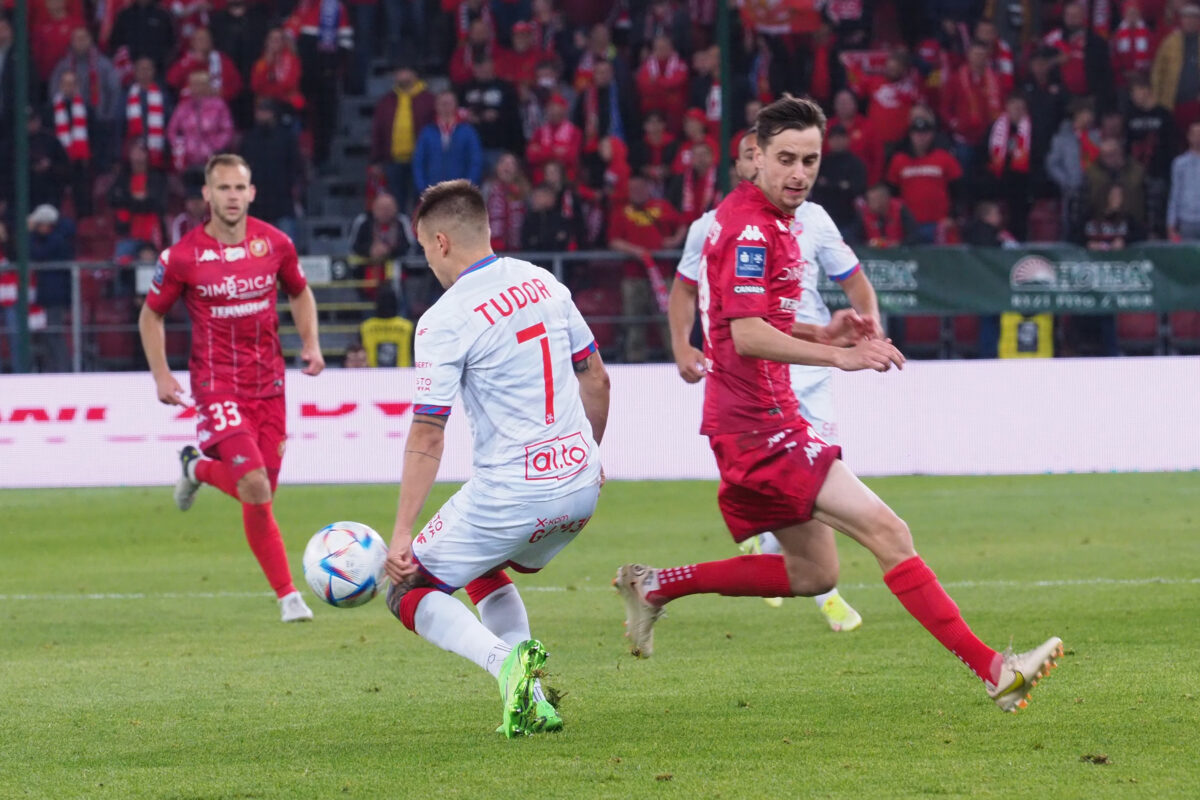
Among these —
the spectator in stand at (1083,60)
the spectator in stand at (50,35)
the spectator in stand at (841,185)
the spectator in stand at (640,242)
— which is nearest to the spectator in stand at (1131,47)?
the spectator in stand at (1083,60)

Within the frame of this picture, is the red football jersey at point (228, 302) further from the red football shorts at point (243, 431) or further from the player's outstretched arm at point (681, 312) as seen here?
the player's outstretched arm at point (681, 312)

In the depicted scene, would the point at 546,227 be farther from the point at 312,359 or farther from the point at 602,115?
the point at 312,359

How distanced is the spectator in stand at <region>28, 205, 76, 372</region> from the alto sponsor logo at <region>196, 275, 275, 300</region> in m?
8.23

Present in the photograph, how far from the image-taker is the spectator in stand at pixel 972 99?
62.6 ft

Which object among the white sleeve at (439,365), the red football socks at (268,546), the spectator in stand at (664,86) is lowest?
the red football socks at (268,546)

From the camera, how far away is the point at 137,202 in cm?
1877

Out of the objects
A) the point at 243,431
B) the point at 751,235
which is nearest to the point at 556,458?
the point at 751,235

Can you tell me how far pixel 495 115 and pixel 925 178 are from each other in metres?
4.77

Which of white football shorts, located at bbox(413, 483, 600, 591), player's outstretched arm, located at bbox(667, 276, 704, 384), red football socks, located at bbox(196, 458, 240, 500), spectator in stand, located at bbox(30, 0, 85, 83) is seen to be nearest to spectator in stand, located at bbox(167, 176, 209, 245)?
spectator in stand, located at bbox(30, 0, 85, 83)

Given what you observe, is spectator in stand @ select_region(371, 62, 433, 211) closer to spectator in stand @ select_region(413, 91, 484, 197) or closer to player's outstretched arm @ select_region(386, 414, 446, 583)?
spectator in stand @ select_region(413, 91, 484, 197)

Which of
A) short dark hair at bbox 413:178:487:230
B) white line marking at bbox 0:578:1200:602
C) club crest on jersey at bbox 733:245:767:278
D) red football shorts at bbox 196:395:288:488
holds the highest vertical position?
short dark hair at bbox 413:178:487:230

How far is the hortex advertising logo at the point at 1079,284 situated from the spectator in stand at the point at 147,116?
935 centimetres

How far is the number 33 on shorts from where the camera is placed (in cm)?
903

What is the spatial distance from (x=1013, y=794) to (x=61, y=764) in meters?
2.84
